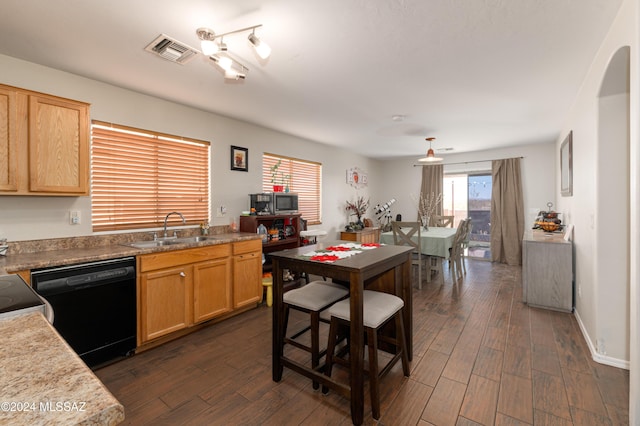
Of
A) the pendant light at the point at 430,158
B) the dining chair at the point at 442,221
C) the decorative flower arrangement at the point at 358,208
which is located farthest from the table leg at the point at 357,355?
the dining chair at the point at 442,221

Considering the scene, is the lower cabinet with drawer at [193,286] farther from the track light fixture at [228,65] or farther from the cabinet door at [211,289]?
the track light fixture at [228,65]

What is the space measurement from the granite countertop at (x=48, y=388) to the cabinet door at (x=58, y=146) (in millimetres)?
1969

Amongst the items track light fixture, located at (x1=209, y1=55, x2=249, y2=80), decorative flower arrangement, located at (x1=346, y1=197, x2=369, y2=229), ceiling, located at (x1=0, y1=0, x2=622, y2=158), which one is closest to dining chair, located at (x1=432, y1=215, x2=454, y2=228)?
decorative flower arrangement, located at (x1=346, y1=197, x2=369, y2=229)

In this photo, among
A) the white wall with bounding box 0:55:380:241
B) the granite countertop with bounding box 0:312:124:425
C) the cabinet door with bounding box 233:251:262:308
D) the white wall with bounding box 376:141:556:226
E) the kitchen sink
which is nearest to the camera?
the granite countertop with bounding box 0:312:124:425

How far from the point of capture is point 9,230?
2.26 metres

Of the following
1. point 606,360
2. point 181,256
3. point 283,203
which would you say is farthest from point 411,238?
point 181,256

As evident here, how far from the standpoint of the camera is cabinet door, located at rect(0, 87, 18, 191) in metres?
2.04

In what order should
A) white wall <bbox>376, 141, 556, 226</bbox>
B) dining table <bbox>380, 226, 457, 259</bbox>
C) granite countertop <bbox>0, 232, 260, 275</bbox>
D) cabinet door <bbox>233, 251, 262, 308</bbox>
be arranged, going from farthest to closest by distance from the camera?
white wall <bbox>376, 141, 556, 226</bbox> → dining table <bbox>380, 226, 457, 259</bbox> → cabinet door <bbox>233, 251, 262, 308</bbox> → granite countertop <bbox>0, 232, 260, 275</bbox>

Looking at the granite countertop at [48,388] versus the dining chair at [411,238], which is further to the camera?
the dining chair at [411,238]

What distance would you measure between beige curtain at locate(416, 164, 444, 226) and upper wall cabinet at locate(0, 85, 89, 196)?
623 centimetres

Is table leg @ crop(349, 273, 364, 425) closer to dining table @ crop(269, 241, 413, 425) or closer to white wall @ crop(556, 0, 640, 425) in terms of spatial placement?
dining table @ crop(269, 241, 413, 425)

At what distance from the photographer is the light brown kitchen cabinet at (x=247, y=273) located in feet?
10.6

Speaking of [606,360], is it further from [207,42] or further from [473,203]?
[473,203]

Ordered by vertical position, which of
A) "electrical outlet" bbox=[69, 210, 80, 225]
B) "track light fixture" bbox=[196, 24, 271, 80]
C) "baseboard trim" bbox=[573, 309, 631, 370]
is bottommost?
"baseboard trim" bbox=[573, 309, 631, 370]
